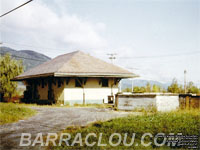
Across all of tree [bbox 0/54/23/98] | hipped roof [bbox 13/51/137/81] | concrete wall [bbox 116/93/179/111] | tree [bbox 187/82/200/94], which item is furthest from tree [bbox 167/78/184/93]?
tree [bbox 0/54/23/98]

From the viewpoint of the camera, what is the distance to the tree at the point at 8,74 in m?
26.1

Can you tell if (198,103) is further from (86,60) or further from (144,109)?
(86,60)

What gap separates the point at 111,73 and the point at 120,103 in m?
5.83

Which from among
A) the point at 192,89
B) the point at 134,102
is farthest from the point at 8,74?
the point at 192,89

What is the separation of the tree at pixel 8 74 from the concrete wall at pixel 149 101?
18.7 metres

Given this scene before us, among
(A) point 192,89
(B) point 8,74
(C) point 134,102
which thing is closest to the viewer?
(C) point 134,102

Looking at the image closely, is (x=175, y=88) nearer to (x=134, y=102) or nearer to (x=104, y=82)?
(x=104, y=82)

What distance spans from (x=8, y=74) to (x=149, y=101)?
2109cm

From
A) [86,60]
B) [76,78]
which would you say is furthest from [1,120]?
[86,60]

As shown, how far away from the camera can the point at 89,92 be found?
1875cm

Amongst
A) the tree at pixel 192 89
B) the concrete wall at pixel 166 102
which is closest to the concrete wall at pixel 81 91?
the concrete wall at pixel 166 102

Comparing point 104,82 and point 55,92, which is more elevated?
point 104,82

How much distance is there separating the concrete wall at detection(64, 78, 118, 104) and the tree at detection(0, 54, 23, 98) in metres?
12.6

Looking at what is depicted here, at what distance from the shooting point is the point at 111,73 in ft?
61.8
